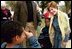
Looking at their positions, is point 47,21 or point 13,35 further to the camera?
point 47,21

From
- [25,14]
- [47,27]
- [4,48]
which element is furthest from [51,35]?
[4,48]

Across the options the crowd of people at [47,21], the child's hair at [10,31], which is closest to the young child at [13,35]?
the child's hair at [10,31]

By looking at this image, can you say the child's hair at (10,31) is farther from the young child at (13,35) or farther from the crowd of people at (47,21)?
the crowd of people at (47,21)

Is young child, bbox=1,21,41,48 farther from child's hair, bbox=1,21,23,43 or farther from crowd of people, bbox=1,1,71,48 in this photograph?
crowd of people, bbox=1,1,71,48

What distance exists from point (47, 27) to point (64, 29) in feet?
0.96

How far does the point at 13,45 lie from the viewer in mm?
2578

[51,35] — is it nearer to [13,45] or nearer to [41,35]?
[41,35]

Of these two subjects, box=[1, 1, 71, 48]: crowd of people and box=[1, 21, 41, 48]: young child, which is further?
box=[1, 1, 71, 48]: crowd of people

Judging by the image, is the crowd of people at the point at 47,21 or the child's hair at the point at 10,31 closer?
the child's hair at the point at 10,31

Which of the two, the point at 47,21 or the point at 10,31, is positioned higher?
the point at 10,31

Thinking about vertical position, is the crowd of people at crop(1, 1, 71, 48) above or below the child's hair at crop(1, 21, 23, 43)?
below

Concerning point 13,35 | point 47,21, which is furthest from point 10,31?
point 47,21

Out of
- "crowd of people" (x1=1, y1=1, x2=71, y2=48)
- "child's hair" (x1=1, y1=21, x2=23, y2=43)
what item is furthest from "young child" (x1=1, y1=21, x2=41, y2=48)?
"crowd of people" (x1=1, y1=1, x2=71, y2=48)

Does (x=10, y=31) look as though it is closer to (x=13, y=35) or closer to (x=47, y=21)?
(x=13, y=35)
